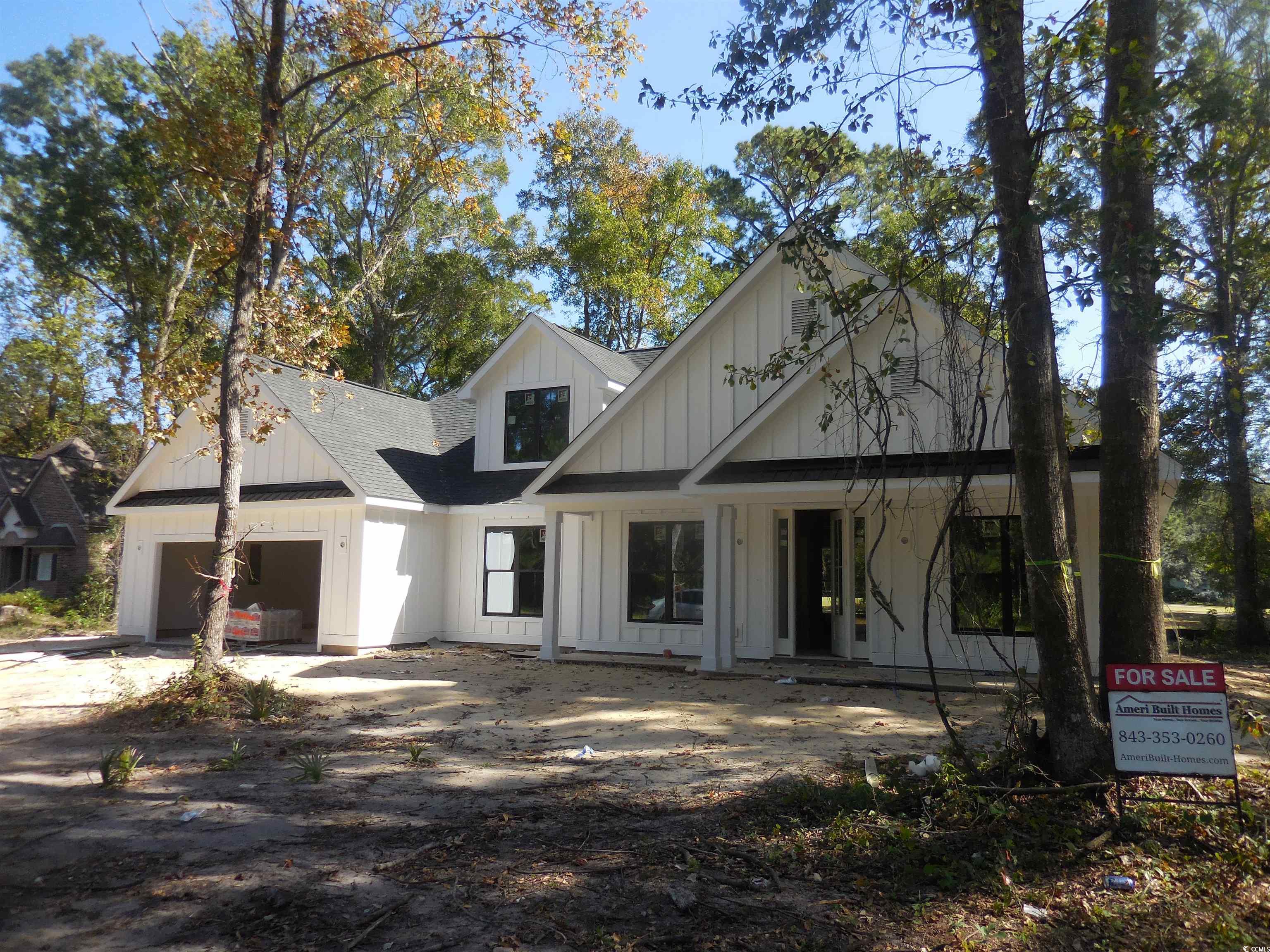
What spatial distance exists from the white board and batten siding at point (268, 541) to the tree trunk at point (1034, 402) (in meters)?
12.8

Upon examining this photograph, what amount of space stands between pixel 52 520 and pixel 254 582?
1379cm

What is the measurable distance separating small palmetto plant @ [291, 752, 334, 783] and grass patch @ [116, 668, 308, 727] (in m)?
2.05

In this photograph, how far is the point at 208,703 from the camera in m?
9.52

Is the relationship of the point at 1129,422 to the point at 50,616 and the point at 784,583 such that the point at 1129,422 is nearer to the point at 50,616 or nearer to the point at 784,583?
the point at 784,583

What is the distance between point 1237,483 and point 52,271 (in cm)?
3531

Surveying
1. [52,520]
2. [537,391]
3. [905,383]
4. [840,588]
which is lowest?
[840,588]

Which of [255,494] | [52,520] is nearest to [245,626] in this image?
[255,494]

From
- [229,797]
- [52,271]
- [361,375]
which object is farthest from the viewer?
[361,375]

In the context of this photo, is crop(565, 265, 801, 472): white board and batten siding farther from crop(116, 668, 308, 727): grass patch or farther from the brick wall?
the brick wall

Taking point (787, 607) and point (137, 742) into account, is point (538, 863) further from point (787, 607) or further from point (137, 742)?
point (787, 607)

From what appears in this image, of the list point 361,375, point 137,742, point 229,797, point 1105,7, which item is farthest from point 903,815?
point 361,375

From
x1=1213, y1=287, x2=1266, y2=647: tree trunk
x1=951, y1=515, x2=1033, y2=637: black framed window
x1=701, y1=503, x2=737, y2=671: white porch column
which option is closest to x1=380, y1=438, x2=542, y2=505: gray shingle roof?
x1=701, y1=503, x2=737, y2=671: white porch column

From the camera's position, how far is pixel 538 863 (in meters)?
4.85

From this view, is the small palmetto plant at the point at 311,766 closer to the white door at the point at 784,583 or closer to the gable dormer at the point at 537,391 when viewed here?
the white door at the point at 784,583
